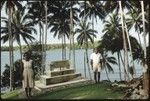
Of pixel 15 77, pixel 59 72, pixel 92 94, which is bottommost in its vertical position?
pixel 15 77

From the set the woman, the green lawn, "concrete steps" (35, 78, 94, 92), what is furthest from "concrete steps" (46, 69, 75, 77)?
the woman

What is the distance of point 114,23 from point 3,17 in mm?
17070

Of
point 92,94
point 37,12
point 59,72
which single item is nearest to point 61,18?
point 37,12

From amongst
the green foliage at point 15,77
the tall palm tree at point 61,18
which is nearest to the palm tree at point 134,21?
the tall palm tree at point 61,18

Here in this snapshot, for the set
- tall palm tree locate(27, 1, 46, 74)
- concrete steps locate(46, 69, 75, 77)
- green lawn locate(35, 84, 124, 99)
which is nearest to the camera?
green lawn locate(35, 84, 124, 99)

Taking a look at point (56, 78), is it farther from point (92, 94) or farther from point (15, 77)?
point (15, 77)

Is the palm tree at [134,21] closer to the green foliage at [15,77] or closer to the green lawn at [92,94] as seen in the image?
the green foliage at [15,77]

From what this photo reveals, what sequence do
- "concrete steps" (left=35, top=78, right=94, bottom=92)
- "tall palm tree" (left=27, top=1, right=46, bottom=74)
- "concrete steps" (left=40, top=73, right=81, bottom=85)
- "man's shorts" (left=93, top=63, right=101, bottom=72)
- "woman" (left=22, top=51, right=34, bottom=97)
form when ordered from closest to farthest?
"woman" (left=22, top=51, right=34, bottom=97) → "concrete steps" (left=35, top=78, right=94, bottom=92) → "man's shorts" (left=93, top=63, right=101, bottom=72) → "concrete steps" (left=40, top=73, right=81, bottom=85) → "tall palm tree" (left=27, top=1, right=46, bottom=74)

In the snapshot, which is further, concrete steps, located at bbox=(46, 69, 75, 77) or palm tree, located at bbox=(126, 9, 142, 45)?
palm tree, located at bbox=(126, 9, 142, 45)

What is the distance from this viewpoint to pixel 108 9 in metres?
42.5

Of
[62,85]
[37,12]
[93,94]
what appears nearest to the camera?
[93,94]

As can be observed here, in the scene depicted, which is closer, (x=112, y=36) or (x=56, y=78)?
(x=56, y=78)

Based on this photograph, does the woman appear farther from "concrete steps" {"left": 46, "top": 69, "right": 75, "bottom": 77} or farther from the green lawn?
"concrete steps" {"left": 46, "top": 69, "right": 75, "bottom": 77}

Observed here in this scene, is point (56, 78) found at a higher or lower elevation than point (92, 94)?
higher
